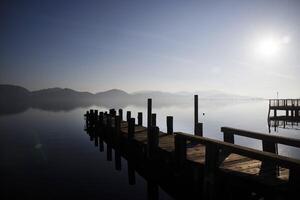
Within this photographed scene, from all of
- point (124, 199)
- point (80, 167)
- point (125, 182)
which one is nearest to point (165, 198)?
point (124, 199)

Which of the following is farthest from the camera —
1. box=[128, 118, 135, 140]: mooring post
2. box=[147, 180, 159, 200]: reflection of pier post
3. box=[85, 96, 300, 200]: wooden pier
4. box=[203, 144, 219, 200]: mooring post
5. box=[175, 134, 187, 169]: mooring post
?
box=[128, 118, 135, 140]: mooring post

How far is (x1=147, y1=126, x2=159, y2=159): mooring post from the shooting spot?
384 inches

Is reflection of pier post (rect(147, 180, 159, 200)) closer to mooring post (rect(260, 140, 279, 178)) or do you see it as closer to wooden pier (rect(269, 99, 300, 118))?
mooring post (rect(260, 140, 279, 178))

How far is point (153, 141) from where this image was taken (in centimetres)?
1007

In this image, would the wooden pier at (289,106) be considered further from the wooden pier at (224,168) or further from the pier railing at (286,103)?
the wooden pier at (224,168)

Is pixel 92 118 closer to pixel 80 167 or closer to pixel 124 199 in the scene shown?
pixel 80 167

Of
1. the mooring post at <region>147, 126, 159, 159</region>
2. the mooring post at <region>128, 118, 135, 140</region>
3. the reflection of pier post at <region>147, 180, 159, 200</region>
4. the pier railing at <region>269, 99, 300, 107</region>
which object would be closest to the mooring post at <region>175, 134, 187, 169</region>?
the mooring post at <region>147, 126, 159, 159</region>

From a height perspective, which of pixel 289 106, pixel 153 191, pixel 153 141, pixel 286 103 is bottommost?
pixel 153 191

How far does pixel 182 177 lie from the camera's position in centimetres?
755

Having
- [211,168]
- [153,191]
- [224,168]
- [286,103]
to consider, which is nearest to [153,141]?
[153,191]

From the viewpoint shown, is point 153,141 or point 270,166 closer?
point 270,166

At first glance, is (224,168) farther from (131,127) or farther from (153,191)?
(131,127)

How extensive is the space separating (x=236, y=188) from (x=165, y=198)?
9359mm

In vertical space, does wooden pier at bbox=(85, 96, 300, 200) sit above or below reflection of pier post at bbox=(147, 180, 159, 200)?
above
